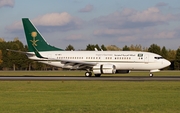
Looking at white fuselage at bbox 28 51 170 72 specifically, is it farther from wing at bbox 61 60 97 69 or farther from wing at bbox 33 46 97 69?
wing at bbox 61 60 97 69

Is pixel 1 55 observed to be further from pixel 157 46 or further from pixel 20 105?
pixel 20 105

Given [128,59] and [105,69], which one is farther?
[128,59]

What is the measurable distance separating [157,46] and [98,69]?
84252 mm

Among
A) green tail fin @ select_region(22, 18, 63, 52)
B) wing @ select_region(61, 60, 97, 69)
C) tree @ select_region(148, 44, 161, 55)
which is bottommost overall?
wing @ select_region(61, 60, 97, 69)

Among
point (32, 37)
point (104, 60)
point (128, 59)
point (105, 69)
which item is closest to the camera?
point (105, 69)

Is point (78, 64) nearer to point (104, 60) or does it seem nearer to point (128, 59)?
point (104, 60)

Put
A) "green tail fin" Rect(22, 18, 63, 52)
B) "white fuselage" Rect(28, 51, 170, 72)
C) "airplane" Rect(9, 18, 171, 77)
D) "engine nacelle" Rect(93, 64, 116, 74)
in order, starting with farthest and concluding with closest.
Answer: "green tail fin" Rect(22, 18, 63, 52)
"white fuselage" Rect(28, 51, 170, 72)
"airplane" Rect(9, 18, 171, 77)
"engine nacelle" Rect(93, 64, 116, 74)

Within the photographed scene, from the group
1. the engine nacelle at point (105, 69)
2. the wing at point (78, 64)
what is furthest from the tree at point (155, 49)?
the engine nacelle at point (105, 69)

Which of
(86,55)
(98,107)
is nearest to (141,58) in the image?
(86,55)

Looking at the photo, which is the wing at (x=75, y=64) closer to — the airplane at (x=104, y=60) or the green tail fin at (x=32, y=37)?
the airplane at (x=104, y=60)

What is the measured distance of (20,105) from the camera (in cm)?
1898

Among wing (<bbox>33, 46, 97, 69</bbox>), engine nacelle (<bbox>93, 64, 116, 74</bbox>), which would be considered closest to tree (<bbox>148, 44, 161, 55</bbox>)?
wing (<bbox>33, 46, 97, 69</bbox>)

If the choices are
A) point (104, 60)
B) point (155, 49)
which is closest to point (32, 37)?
point (104, 60)

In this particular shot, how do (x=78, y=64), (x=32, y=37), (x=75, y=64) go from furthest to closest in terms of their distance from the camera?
(x=32, y=37) < (x=75, y=64) < (x=78, y=64)
